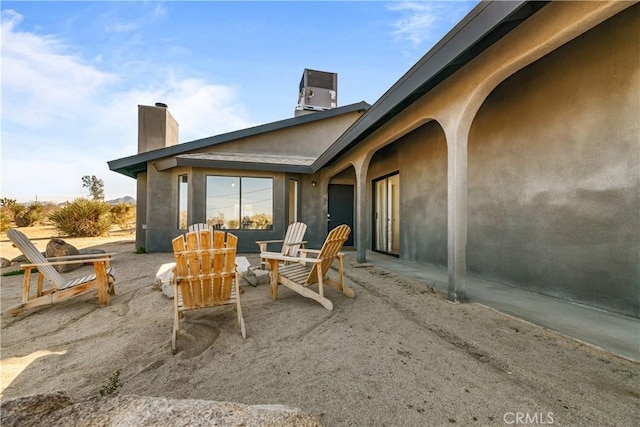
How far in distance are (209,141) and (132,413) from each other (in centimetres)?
910

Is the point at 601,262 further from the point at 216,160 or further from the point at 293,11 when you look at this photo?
the point at 293,11

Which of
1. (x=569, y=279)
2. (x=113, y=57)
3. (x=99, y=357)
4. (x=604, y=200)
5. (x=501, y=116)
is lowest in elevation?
(x=99, y=357)

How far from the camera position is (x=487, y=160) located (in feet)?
15.3

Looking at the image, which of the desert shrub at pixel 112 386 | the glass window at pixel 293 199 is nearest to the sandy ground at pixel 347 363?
the desert shrub at pixel 112 386

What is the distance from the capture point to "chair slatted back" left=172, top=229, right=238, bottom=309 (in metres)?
2.67

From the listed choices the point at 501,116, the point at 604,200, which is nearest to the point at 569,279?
the point at 604,200

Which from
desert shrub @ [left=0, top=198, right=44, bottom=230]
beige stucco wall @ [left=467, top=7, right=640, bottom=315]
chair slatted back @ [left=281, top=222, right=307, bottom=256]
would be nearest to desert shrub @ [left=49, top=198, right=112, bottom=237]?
desert shrub @ [left=0, top=198, right=44, bottom=230]

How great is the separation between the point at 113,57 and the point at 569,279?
1186 cm

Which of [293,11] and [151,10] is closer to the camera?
[151,10]

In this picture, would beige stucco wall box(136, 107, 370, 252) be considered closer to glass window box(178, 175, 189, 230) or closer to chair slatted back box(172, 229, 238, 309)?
glass window box(178, 175, 189, 230)

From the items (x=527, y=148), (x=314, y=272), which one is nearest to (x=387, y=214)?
(x=527, y=148)

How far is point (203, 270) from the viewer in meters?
2.77

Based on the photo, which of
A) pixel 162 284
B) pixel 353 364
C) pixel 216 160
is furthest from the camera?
pixel 216 160

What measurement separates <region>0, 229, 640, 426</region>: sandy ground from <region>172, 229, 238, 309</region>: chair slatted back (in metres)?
0.35
